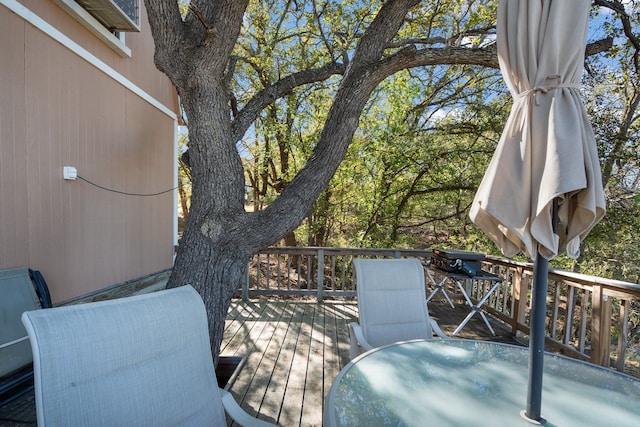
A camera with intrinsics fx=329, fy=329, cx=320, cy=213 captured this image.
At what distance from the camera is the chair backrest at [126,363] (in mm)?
1066

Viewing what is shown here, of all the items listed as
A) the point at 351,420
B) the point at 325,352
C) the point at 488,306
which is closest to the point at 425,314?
the point at 325,352

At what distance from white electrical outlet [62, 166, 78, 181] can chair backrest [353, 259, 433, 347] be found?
297 cm

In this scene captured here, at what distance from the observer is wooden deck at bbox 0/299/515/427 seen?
A: 2362 mm

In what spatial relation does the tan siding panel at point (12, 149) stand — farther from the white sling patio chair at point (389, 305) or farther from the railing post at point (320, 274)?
the railing post at point (320, 274)

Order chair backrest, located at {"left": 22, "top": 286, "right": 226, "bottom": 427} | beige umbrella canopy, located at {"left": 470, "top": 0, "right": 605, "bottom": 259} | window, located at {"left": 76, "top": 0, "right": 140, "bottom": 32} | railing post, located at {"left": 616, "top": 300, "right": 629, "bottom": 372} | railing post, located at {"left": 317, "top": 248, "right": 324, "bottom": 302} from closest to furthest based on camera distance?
chair backrest, located at {"left": 22, "top": 286, "right": 226, "bottom": 427} < beige umbrella canopy, located at {"left": 470, "top": 0, "right": 605, "bottom": 259} < railing post, located at {"left": 616, "top": 300, "right": 629, "bottom": 372} < window, located at {"left": 76, "top": 0, "right": 140, "bottom": 32} < railing post, located at {"left": 317, "top": 248, "right": 324, "bottom": 302}

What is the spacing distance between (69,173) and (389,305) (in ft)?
10.9

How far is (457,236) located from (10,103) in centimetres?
872

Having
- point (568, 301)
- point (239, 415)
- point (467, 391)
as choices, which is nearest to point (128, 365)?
point (239, 415)

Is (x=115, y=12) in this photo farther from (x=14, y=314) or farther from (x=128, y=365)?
(x=128, y=365)

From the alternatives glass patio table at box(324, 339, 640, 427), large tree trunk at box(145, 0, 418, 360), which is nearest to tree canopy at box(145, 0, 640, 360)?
large tree trunk at box(145, 0, 418, 360)

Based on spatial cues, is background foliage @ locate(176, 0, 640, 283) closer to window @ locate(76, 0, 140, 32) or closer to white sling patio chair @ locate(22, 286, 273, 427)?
window @ locate(76, 0, 140, 32)

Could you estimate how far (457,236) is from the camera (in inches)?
342

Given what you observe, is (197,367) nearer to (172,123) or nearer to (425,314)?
(425,314)

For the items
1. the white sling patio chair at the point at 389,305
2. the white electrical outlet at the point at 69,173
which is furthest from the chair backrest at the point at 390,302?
the white electrical outlet at the point at 69,173
